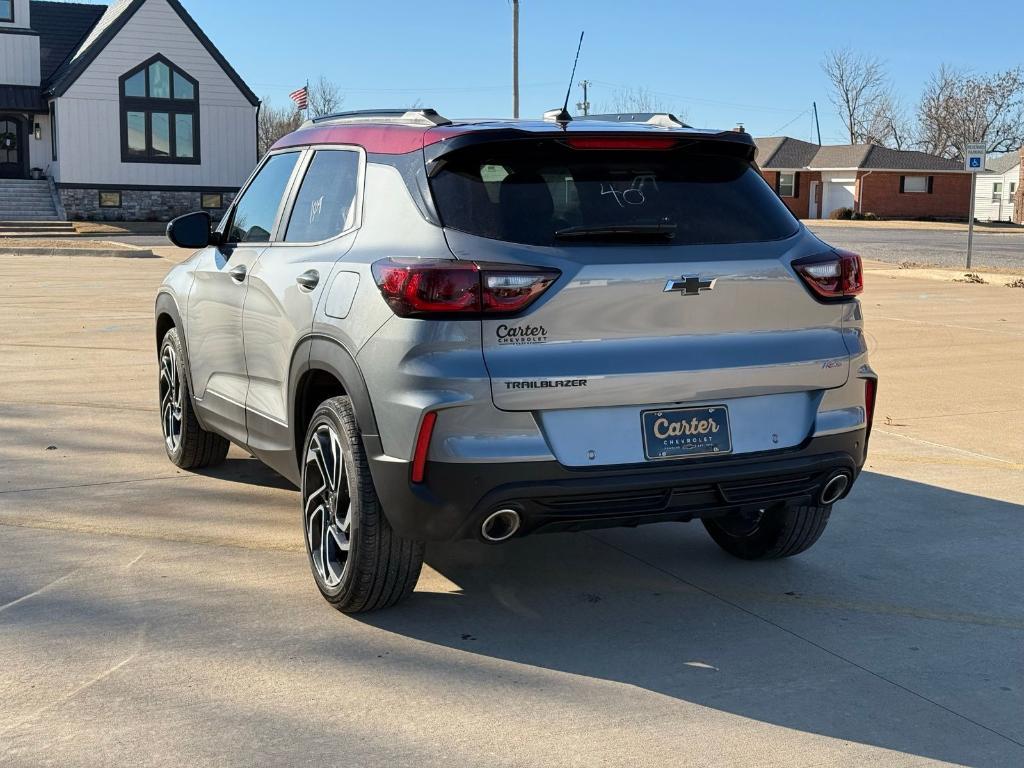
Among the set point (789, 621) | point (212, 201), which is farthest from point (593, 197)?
point (212, 201)

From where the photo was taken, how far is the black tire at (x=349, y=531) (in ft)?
14.8

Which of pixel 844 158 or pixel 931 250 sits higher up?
pixel 844 158

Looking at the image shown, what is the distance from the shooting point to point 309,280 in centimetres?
494

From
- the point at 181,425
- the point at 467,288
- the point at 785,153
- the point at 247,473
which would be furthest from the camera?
the point at 785,153

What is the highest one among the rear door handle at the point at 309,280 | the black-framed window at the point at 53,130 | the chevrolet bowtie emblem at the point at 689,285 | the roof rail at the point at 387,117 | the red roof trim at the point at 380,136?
the black-framed window at the point at 53,130

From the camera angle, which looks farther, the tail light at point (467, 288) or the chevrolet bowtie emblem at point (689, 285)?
the chevrolet bowtie emblem at point (689, 285)

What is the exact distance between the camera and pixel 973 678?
14.0 feet

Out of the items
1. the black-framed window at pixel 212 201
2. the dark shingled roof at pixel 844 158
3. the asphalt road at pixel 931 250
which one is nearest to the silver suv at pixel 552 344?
the asphalt road at pixel 931 250

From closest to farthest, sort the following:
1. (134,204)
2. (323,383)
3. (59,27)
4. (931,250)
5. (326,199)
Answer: (323,383)
(326,199)
(931,250)
(134,204)
(59,27)

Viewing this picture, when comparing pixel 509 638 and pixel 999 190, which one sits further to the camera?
pixel 999 190

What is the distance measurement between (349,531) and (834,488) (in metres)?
1.82

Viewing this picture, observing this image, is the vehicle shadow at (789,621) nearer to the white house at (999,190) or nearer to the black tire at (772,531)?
the black tire at (772,531)

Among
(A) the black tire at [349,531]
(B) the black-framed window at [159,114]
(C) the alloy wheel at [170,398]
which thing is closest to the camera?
(A) the black tire at [349,531]

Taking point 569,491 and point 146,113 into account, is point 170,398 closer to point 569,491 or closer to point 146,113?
point 569,491
